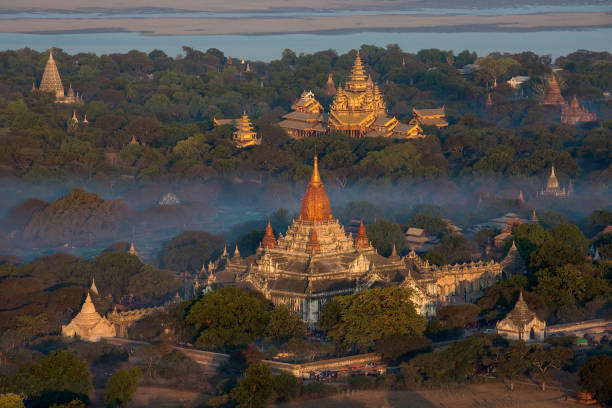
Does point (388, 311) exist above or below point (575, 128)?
above

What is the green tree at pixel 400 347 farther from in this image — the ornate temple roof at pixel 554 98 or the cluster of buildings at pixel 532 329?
the ornate temple roof at pixel 554 98

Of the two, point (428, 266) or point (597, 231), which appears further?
point (597, 231)

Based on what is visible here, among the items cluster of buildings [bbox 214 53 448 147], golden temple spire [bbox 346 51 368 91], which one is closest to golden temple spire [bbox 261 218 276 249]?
cluster of buildings [bbox 214 53 448 147]

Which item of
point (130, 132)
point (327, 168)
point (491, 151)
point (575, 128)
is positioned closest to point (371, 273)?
point (327, 168)

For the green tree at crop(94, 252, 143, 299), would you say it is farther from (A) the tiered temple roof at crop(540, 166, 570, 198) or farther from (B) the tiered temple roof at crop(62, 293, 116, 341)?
(A) the tiered temple roof at crop(540, 166, 570, 198)

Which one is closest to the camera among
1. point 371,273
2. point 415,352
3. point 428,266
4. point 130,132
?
point 415,352

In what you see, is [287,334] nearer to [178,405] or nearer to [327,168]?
[178,405]
